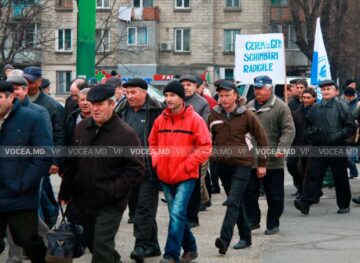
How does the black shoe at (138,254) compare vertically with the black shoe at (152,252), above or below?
above

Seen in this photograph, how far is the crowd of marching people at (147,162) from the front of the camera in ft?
26.5

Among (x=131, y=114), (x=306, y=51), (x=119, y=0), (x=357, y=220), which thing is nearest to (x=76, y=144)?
(x=131, y=114)

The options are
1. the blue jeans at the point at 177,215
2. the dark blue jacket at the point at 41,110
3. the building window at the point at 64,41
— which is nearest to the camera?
the dark blue jacket at the point at 41,110

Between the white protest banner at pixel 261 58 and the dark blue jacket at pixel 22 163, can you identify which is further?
the white protest banner at pixel 261 58

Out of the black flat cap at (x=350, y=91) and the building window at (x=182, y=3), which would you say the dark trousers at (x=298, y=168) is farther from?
the building window at (x=182, y=3)

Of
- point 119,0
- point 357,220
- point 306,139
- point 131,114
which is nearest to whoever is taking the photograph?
point 131,114

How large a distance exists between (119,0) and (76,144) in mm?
54925

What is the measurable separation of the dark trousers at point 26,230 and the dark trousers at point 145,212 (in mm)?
1671

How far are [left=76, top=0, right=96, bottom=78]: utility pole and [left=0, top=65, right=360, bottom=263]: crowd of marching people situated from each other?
385 centimetres

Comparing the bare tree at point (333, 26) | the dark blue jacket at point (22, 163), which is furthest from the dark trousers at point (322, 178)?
the bare tree at point (333, 26)

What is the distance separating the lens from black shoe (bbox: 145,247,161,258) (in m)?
10.0

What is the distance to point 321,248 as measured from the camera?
35.1 ft

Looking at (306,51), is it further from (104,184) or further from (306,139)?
(104,184)

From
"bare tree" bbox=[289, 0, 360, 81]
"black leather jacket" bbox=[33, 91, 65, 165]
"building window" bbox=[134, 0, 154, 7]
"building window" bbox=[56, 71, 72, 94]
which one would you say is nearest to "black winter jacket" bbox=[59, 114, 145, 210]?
"black leather jacket" bbox=[33, 91, 65, 165]
